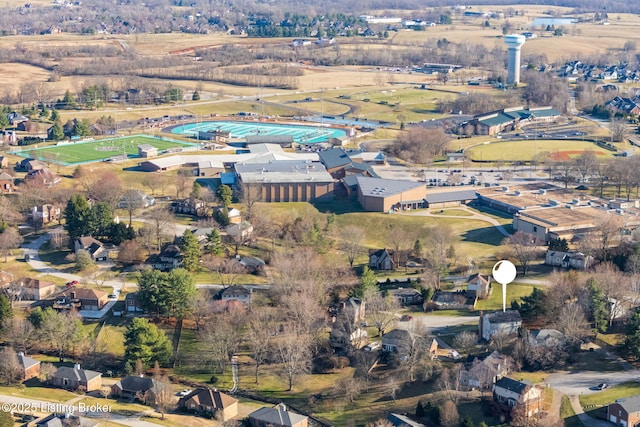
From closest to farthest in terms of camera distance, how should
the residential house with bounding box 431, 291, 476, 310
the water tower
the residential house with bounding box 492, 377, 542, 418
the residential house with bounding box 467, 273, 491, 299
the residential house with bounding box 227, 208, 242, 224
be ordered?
the residential house with bounding box 492, 377, 542, 418 < the residential house with bounding box 431, 291, 476, 310 < the residential house with bounding box 467, 273, 491, 299 < the residential house with bounding box 227, 208, 242, 224 < the water tower

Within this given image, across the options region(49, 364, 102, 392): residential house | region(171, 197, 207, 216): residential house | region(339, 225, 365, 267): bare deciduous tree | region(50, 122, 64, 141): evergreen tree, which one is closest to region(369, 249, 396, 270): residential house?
region(339, 225, 365, 267): bare deciduous tree

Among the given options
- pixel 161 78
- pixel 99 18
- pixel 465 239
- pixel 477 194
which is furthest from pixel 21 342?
pixel 99 18

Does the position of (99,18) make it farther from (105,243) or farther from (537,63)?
(105,243)

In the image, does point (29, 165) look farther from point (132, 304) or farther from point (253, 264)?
point (132, 304)

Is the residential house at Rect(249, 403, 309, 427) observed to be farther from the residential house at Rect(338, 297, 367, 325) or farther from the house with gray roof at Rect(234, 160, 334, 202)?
the house with gray roof at Rect(234, 160, 334, 202)

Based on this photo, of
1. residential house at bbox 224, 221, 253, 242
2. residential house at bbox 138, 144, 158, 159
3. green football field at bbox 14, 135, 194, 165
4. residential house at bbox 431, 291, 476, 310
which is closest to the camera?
residential house at bbox 431, 291, 476, 310

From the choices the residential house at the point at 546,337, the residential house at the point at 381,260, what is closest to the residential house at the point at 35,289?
the residential house at the point at 381,260

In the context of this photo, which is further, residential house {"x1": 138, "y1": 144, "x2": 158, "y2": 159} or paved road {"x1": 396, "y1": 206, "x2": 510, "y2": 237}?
residential house {"x1": 138, "y1": 144, "x2": 158, "y2": 159}
